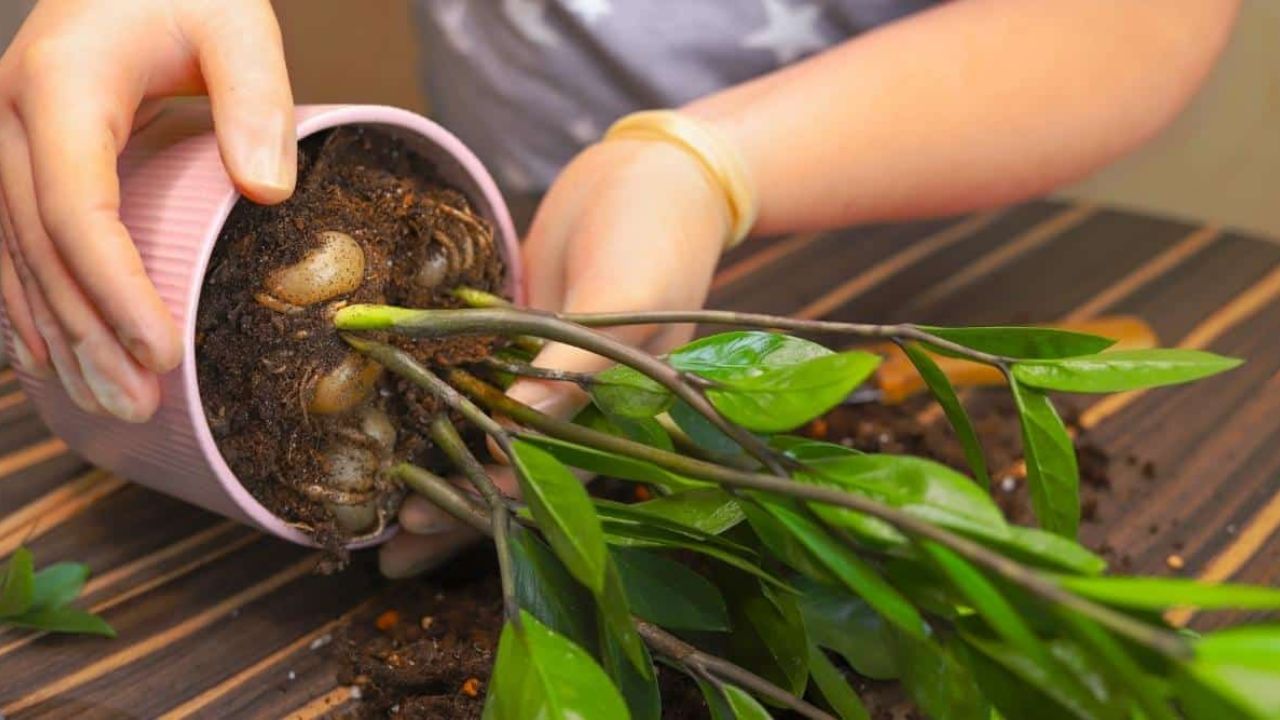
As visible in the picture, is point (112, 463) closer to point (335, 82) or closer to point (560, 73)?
point (560, 73)

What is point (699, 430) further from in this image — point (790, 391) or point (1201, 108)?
point (1201, 108)

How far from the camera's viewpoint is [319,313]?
1.68 ft

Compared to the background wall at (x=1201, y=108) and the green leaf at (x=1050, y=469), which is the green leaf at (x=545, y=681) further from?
the background wall at (x=1201, y=108)

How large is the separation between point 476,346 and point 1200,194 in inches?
43.0

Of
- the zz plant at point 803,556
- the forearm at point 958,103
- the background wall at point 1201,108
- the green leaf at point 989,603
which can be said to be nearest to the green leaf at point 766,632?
the zz plant at point 803,556

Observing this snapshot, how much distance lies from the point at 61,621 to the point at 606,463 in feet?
0.90

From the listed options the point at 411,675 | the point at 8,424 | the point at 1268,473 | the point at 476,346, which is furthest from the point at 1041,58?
the point at 8,424

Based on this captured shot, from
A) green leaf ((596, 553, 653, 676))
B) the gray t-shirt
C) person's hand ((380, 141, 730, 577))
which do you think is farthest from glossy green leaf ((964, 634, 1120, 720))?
the gray t-shirt

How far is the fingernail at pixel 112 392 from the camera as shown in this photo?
49 cm

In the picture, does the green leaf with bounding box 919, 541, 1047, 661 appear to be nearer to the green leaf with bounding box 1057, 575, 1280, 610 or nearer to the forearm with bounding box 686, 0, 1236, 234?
the green leaf with bounding box 1057, 575, 1280, 610

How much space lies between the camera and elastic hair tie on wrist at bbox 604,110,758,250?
28.0 inches

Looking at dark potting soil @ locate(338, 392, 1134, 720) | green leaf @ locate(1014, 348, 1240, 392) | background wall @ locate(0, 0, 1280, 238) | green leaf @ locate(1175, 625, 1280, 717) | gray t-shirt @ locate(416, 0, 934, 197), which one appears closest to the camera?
green leaf @ locate(1175, 625, 1280, 717)

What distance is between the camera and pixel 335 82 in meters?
1.17

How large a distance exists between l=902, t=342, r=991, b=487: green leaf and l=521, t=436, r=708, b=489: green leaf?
0.32ft
